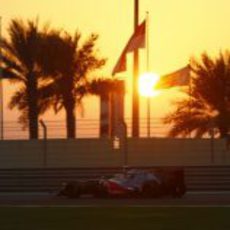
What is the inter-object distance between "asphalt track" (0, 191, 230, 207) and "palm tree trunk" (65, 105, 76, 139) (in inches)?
539

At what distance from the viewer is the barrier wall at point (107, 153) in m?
50.0

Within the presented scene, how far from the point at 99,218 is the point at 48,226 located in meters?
2.67

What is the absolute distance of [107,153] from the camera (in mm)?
51188

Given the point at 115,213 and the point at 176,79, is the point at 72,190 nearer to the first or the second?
the point at 115,213

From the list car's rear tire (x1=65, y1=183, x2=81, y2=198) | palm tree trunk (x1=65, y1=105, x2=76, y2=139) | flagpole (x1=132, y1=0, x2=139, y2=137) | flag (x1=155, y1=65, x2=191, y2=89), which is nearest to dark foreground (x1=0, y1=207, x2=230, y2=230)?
car's rear tire (x1=65, y1=183, x2=81, y2=198)

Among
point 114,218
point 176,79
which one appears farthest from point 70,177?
point 114,218

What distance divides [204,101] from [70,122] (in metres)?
7.19

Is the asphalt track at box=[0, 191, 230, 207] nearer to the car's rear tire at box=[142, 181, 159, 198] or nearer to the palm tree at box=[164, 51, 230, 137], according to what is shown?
the car's rear tire at box=[142, 181, 159, 198]

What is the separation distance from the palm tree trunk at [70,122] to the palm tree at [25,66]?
165 centimetres

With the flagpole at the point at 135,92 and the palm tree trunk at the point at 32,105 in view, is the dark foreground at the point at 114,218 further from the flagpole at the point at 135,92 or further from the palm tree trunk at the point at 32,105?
the palm tree trunk at the point at 32,105

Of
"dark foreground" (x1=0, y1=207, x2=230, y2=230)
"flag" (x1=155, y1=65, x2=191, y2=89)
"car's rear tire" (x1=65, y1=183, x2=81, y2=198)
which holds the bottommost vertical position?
"dark foreground" (x1=0, y1=207, x2=230, y2=230)

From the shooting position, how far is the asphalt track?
112 feet

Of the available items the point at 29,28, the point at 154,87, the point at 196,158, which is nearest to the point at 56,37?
the point at 29,28

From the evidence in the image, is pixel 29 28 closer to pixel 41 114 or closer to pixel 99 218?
pixel 41 114
